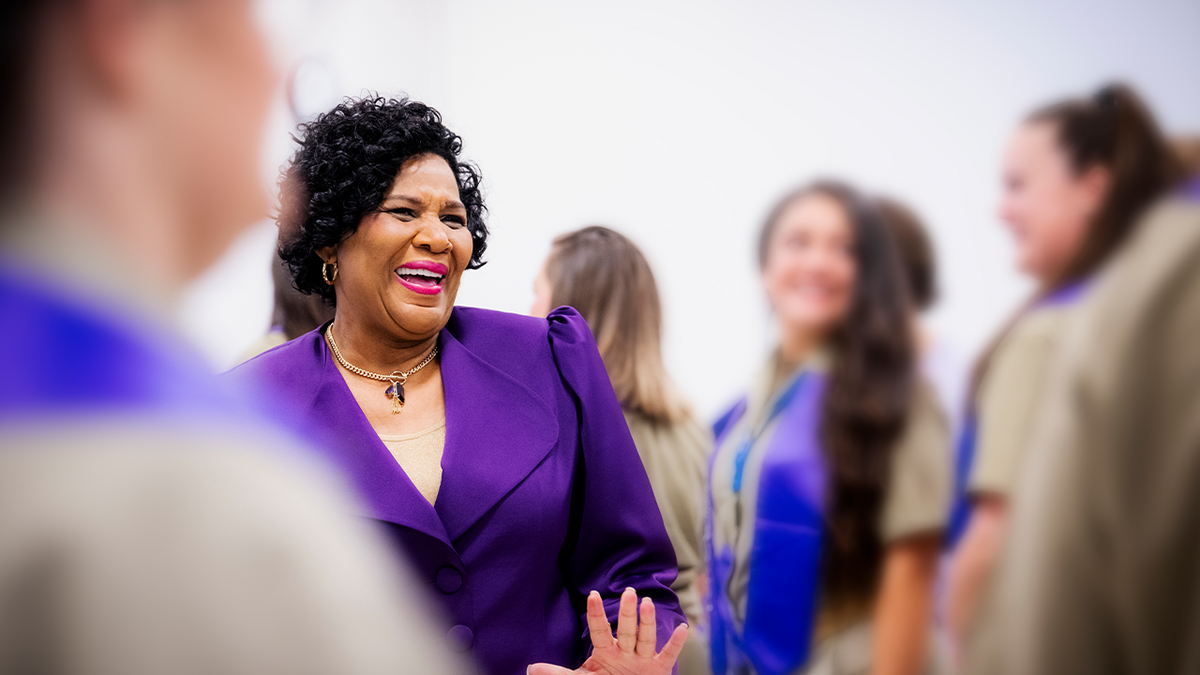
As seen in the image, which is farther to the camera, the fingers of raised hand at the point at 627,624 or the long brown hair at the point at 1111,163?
the fingers of raised hand at the point at 627,624

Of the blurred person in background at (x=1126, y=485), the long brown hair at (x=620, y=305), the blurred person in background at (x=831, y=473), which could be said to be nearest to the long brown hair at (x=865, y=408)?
the blurred person in background at (x=831, y=473)

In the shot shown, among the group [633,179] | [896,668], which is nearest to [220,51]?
[896,668]

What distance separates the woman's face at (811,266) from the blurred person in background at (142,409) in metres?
0.93

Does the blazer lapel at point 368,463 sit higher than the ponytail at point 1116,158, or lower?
lower

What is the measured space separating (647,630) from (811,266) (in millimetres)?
662

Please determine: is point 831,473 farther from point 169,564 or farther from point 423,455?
point 169,564

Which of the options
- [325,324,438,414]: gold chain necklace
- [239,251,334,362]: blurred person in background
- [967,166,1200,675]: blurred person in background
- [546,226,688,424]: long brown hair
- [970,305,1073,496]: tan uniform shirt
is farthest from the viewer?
[239,251,334,362]: blurred person in background

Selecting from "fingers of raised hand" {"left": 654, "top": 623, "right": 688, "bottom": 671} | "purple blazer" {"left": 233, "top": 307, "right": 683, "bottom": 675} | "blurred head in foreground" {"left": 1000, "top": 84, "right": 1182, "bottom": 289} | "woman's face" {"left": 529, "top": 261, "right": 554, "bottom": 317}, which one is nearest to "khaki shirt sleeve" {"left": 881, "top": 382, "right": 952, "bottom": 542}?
"blurred head in foreground" {"left": 1000, "top": 84, "right": 1182, "bottom": 289}

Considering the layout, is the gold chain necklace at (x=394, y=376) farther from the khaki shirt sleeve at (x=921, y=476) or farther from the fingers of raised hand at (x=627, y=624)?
the khaki shirt sleeve at (x=921, y=476)

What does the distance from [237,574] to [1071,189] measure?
1.08 metres

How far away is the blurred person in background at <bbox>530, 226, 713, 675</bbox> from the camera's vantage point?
1.93 metres

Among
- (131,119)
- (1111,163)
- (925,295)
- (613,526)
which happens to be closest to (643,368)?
(613,526)

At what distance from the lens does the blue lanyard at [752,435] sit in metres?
1.33

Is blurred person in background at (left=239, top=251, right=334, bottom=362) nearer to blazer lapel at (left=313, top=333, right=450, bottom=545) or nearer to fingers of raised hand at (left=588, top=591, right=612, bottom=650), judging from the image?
blazer lapel at (left=313, top=333, right=450, bottom=545)
